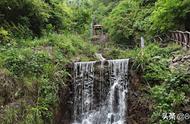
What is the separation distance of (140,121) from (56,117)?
2936mm

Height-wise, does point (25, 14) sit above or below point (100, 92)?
above

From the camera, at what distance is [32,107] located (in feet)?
31.4

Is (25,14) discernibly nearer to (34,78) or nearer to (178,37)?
(34,78)

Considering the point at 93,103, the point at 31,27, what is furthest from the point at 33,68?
the point at 31,27

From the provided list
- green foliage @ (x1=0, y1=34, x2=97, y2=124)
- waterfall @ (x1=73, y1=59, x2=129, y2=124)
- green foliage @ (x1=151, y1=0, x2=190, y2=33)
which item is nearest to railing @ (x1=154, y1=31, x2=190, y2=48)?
green foliage @ (x1=151, y1=0, x2=190, y2=33)

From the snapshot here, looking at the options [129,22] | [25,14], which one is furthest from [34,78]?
[129,22]

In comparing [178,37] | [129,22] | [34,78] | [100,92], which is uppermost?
[129,22]

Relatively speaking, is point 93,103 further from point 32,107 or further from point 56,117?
point 32,107

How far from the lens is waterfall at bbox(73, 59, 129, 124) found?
11156 mm

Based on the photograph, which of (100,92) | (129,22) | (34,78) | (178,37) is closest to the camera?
(34,78)

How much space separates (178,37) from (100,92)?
5.26m

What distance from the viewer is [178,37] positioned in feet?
47.3

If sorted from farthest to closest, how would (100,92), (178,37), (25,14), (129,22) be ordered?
(129,22) → (25,14) → (178,37) → (100,92)

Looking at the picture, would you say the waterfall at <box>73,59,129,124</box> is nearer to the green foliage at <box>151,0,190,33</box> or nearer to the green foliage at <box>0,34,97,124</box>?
the green foliage at <box>0,34,97,124</box>
